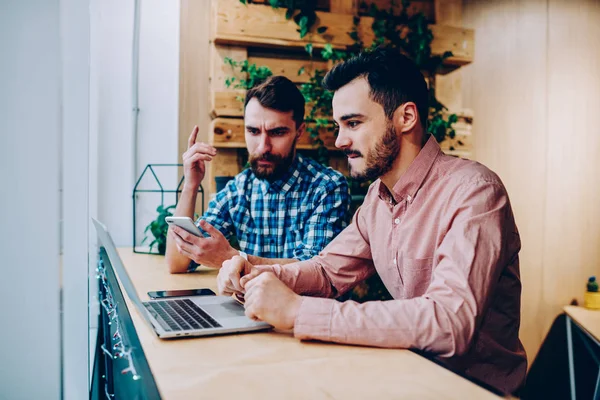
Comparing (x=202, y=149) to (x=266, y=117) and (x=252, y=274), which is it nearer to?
(x=266, y=117)

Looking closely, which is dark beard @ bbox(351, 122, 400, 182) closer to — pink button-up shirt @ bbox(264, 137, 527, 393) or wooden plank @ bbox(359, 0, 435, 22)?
pink button-up shirt @ bbox(264, 137, 527, 393)

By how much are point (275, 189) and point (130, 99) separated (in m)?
1.32

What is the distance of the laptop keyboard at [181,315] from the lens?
1.16 meters

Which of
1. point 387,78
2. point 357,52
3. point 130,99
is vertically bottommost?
point 387,78

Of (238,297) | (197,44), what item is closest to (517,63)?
(197,44)

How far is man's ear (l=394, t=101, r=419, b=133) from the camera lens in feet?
4.90

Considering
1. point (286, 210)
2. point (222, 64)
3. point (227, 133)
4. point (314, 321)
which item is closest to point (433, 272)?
point (314, 321)

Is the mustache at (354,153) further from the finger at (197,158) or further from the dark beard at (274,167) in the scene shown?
the finger at (197,158)

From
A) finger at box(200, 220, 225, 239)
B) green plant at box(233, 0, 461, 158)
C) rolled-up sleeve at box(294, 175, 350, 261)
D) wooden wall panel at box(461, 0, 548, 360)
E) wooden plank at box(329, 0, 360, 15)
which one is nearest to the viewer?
finger at box(200, 220, 225, 239)

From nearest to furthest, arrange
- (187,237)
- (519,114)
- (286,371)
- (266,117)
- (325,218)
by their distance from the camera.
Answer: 1. (286,371)
2. (187,237)
3. (325,218)
4. (266,117)
5. (519,114)

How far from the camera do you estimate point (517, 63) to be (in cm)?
365

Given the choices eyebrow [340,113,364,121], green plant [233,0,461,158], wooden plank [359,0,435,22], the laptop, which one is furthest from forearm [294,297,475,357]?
wooden plank [359,0,435,22]

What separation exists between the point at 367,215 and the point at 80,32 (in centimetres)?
96

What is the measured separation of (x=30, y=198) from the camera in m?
1.19
